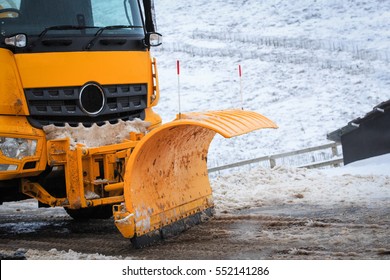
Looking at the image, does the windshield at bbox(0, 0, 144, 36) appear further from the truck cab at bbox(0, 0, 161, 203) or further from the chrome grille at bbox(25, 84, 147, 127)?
the chrome grille at bbox(25, 84, 147, 127)

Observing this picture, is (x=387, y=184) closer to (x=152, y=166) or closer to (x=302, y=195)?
(x=302, y=195)

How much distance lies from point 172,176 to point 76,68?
147 centimetres

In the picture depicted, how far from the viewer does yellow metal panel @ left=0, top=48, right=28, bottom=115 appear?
7.05 m

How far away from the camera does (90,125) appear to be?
7457 mm

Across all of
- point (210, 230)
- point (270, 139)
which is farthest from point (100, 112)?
point (270, 139)

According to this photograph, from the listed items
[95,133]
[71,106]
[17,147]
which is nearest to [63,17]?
[71,106]

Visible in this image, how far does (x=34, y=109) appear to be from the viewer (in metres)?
7.20

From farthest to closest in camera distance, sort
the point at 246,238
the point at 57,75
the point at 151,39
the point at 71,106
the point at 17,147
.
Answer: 1. the point at 151,39
2. the point at 71,106
3. the point at 57,75
4. the point at 17,147
5. the point at 246,238

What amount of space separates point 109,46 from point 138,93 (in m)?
0.61

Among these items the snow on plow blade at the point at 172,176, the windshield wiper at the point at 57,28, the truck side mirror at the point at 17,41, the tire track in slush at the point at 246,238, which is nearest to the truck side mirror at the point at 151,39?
the windshield wiper at the point at 57,28

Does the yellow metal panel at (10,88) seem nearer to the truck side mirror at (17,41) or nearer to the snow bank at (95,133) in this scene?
the truck side mirror at (17,41)

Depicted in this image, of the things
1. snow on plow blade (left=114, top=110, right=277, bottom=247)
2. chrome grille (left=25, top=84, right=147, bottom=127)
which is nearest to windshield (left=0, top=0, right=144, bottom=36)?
chrome grille (left=25, top=84, right=147, bottom=127)

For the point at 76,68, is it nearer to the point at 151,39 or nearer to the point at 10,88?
the point at 10,88

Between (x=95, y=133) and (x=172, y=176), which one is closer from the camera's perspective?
(x=95, y=133)
